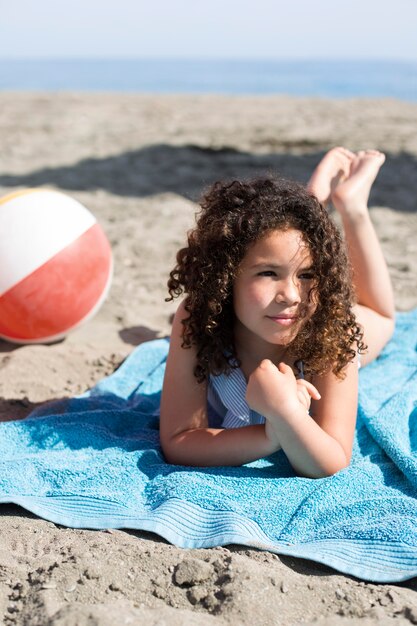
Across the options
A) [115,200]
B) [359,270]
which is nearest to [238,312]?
[359,270]

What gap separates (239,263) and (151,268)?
109 inches

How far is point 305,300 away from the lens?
2.78m

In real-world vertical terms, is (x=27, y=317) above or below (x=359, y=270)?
below

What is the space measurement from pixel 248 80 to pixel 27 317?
73.0 feet

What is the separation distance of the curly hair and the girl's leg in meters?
0.95

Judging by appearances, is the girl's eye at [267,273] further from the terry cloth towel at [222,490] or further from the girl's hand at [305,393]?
the terry cloth towel at [222,490]

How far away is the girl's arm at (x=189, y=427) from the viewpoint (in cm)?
284

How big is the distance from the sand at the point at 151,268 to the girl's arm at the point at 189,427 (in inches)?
17.2

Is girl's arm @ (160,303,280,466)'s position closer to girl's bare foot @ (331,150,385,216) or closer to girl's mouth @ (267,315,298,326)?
girl's mouth @ (267,315,298,326)

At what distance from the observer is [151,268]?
18.0 ft

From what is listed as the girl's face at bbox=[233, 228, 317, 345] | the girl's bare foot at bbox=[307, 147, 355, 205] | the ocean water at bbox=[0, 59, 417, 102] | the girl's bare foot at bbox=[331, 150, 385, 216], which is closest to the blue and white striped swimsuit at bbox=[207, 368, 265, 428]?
the girl's face at bbox=[233, 228, 317, 345]

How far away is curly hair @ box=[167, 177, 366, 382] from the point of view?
274cm

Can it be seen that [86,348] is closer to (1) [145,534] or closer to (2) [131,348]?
(2) [131,348]

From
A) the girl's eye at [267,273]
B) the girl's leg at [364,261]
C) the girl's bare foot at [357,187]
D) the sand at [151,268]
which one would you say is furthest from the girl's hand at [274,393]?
the girl's bare foot at [357,187]
